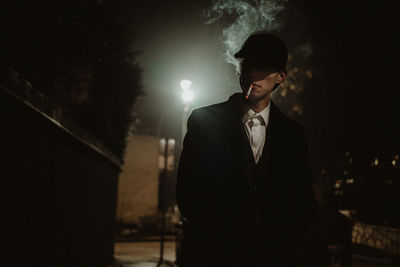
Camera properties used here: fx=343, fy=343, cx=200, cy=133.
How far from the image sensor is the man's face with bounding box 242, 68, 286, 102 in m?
2.70

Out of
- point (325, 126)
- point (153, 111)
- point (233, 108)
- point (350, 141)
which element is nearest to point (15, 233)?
point (233, 108)

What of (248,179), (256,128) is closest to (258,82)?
(256,128)

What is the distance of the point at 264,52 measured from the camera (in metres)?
2.69

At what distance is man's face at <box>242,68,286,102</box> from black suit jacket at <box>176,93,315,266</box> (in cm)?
22

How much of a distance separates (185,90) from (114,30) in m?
4.92

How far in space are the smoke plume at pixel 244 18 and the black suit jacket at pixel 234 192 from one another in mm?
2230

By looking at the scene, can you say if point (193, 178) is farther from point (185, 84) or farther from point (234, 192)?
point (185, 84)

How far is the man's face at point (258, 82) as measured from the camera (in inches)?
→ 106

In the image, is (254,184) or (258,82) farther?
(258,82)

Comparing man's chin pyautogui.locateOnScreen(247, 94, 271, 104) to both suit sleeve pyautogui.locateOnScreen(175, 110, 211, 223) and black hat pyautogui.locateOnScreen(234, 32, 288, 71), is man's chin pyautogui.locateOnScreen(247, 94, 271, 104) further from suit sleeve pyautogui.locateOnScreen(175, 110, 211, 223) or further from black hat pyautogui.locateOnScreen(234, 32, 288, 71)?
suit sleeve pyautogui.locateOnScreen(175, 110, 211, 223)

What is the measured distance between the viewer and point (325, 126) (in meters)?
19.1

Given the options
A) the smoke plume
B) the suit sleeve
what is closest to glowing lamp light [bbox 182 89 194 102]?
the smoke plume

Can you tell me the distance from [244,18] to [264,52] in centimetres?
265

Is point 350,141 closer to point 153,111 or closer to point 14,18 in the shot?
point 14,18
